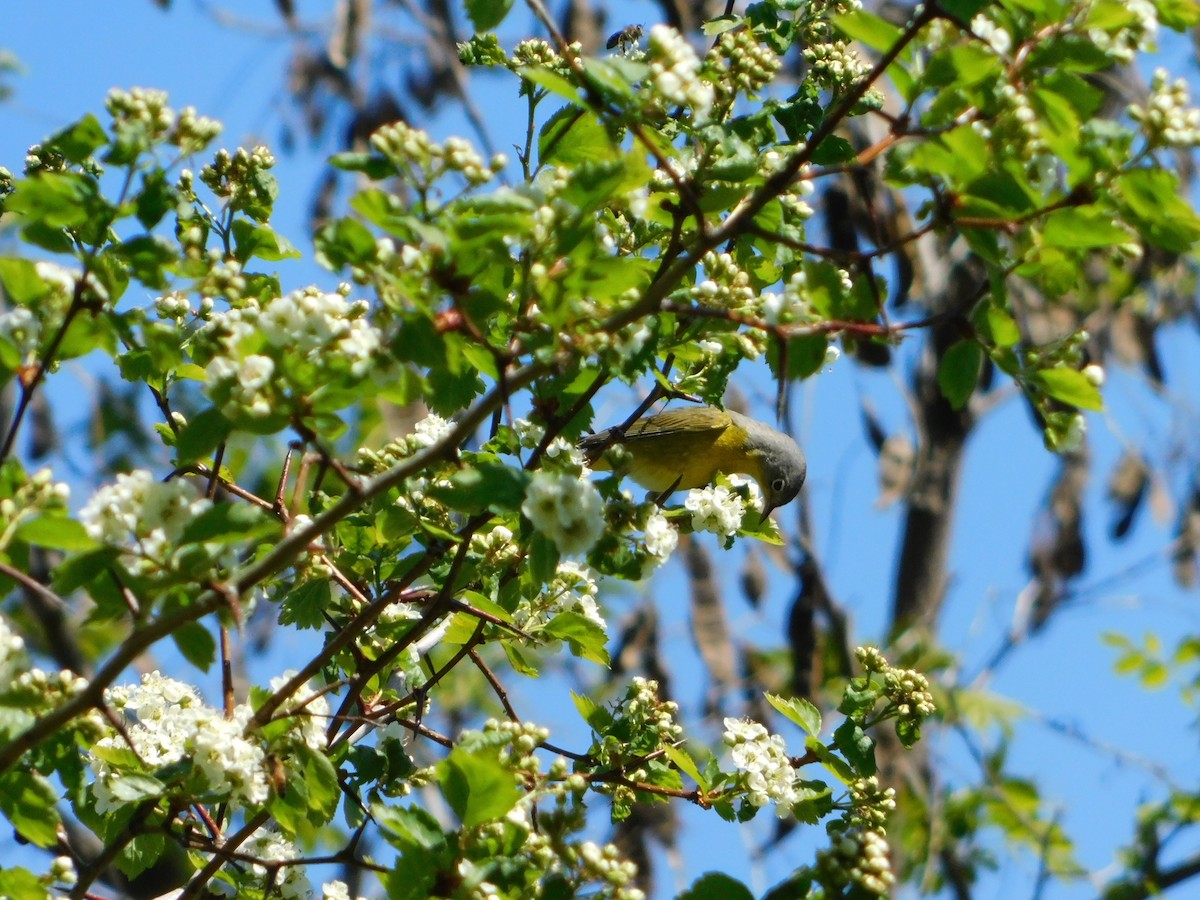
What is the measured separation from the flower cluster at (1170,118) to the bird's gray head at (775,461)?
395 centimetres

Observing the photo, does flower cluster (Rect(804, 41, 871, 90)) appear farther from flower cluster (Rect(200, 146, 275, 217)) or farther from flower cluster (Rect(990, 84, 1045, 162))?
flower cluster (Rect(200, 146, 275, 217))

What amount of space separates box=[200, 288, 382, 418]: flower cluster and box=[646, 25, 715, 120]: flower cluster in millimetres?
520

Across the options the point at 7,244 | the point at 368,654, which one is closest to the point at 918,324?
the point at 368,654

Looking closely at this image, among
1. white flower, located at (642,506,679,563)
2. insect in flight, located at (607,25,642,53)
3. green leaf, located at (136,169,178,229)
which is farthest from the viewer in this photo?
insect in flight, located at (607,25,642,53)

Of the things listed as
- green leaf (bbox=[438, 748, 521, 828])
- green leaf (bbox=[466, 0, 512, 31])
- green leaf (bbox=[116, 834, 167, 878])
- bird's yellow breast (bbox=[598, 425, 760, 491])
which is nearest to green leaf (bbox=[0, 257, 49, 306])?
green leaf (bbox=[466, 0, 512, 31])

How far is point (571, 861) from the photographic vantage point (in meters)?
1.99

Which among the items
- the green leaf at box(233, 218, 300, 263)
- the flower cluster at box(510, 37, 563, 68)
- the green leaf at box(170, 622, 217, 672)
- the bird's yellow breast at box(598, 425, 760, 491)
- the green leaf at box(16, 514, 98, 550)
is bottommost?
the green leaf at box(170, 622, 217, 672)

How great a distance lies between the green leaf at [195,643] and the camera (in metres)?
1.85

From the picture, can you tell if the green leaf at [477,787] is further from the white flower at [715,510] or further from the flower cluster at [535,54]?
the flower cluster at [535,54]

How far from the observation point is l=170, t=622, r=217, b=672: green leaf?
185 centimetres

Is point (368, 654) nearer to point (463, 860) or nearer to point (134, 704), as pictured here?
point (134, 704)

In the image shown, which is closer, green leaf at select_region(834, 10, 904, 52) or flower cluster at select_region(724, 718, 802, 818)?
green leaf at select_region(834, 10, 904, 52)

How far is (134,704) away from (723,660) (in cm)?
950

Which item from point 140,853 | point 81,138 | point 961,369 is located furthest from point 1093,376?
point 140,853
